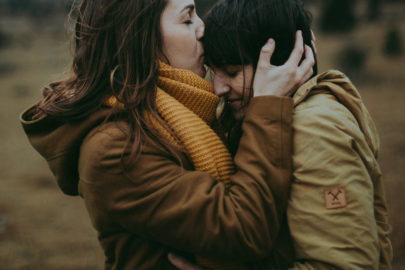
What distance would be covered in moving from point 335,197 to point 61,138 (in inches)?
46.4

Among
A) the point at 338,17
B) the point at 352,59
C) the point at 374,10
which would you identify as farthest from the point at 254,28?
the point at 374,10

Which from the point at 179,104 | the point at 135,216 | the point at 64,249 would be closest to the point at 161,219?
the point at 135,216

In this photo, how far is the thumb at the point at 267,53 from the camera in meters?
1.67

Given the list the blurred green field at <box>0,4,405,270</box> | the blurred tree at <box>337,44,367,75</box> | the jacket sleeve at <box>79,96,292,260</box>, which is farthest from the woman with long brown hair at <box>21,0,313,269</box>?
the blurred tree at <box>337,44,367,75</box>

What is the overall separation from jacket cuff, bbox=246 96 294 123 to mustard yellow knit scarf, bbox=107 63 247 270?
0.81 feet

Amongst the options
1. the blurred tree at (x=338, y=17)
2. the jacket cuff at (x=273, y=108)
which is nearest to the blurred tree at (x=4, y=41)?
the blurred tree at (x=338, y=17)

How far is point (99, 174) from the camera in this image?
148 centimetres

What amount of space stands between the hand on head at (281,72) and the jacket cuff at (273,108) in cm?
6

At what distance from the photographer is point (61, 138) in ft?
5.36

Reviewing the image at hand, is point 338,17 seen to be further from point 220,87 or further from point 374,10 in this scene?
point 220,87

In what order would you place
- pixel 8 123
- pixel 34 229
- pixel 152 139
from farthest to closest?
1. pixel 8 123
2. pixel 34 229
3. pixel 152 139

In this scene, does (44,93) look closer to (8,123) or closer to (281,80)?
(281,80)

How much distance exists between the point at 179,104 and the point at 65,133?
52cm

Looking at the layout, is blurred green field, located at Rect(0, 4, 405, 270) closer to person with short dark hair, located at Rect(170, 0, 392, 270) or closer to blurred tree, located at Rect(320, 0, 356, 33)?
person with short dark hair, located at Rect(170, 0, 392, 270)
